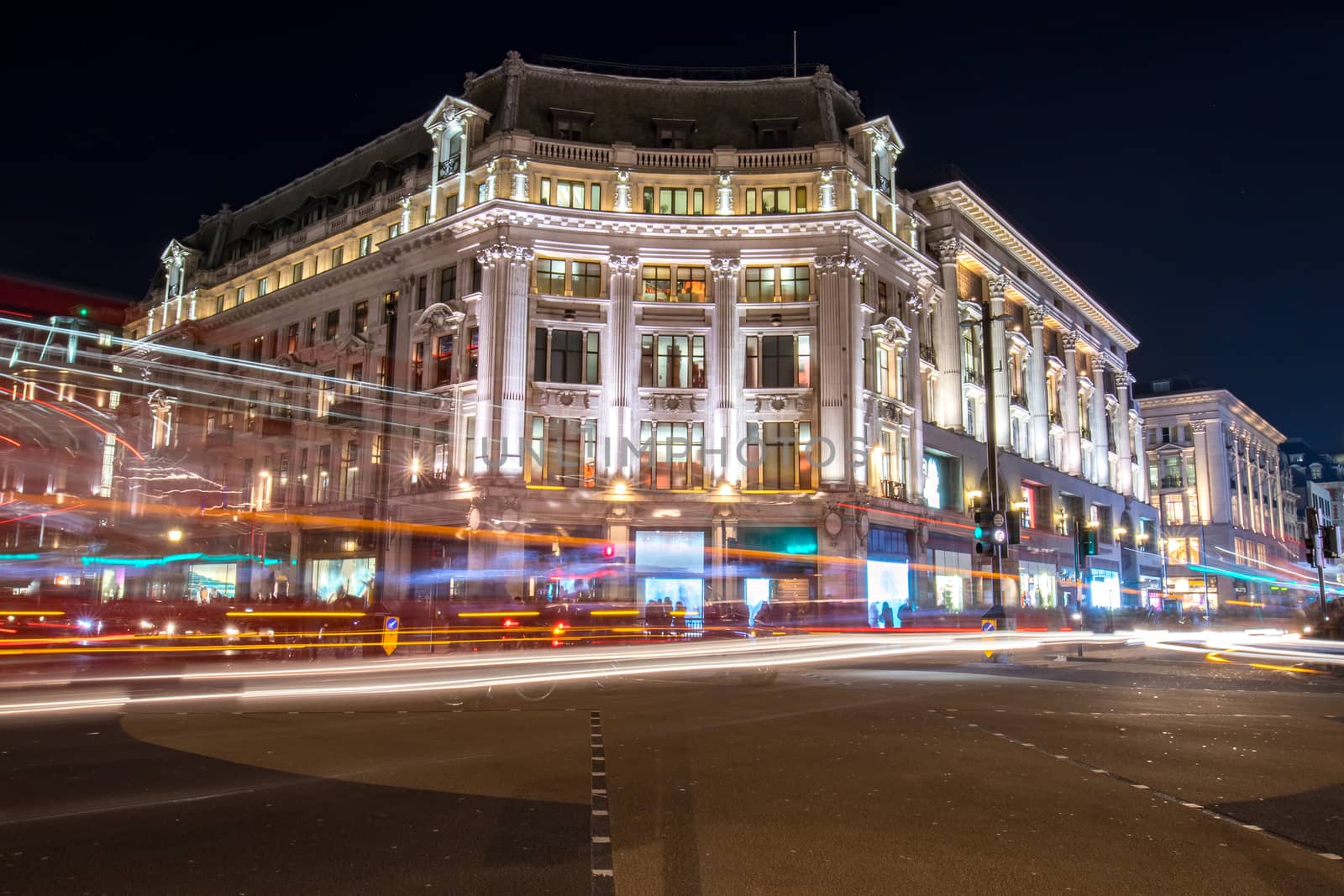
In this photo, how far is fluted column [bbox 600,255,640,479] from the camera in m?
43.3

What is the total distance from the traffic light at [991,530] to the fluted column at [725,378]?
20.0 meters

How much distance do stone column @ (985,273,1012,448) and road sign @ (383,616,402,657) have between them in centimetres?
4273

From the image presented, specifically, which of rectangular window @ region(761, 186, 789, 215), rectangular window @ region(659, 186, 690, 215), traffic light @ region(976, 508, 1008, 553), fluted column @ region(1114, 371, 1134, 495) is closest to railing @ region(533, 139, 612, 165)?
rectangular window @ region(659, 186, 690, 215)

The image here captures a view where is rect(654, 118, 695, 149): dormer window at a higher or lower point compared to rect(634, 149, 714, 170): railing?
higher

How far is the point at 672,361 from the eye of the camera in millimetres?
44312

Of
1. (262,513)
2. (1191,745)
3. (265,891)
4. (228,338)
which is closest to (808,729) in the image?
(1191,745)

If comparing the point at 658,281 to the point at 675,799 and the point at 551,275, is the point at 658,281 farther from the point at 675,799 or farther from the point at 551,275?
the point at 675,799

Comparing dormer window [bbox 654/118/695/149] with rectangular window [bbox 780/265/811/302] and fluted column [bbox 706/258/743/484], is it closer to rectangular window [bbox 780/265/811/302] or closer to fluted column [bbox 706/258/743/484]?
fluted column [bbox 706/258/743/484]

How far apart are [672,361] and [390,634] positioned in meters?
23.7

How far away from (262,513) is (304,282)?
488 inches

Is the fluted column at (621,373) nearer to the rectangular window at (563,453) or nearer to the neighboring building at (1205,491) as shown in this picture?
the rectangular window at (563,453)

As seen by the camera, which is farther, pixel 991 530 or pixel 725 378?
pixel 725 378

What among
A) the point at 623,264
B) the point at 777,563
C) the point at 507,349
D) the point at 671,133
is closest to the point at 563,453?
the point at 507,349

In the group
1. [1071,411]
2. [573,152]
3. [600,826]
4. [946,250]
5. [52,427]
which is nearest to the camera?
[600,826]
